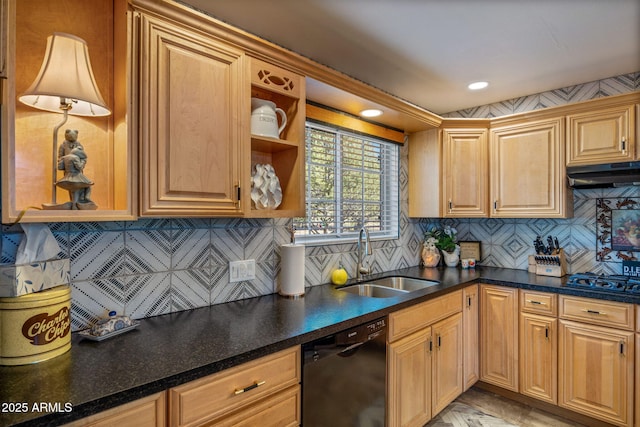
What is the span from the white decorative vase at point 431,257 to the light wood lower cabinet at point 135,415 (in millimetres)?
Result: 2590

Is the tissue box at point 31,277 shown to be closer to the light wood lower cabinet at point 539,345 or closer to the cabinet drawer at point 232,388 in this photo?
the cabinet drawer at point 232,388

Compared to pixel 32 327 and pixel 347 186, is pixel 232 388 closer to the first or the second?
pixel 32 327

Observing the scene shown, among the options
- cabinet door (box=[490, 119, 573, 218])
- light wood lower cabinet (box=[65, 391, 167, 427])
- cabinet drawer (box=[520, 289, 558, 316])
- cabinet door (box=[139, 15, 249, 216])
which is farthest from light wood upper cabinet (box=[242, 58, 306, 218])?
cabinet door (box=[490, 119, 573, 218])

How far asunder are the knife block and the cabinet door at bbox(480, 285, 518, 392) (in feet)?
1.35

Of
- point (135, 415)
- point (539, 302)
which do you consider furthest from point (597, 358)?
point (135, 415)

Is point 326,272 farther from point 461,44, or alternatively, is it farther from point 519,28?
point 519,28

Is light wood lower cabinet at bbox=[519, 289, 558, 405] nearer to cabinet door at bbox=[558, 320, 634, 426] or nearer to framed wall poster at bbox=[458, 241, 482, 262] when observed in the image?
cabinet door at bbox=[558, 320, 634, 426]

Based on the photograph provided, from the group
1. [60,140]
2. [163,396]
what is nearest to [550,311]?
[163,396]

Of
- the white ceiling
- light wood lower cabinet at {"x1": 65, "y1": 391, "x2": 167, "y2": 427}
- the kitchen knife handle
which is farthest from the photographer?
the white ceiling

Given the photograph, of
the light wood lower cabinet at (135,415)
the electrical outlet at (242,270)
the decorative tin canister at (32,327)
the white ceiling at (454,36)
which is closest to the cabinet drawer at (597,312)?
the white ceiling at (454,36)

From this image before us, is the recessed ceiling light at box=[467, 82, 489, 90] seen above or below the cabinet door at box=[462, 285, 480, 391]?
above

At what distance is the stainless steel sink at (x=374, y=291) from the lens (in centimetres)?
244

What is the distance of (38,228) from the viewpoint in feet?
3.95

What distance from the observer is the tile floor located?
7.58 feet
